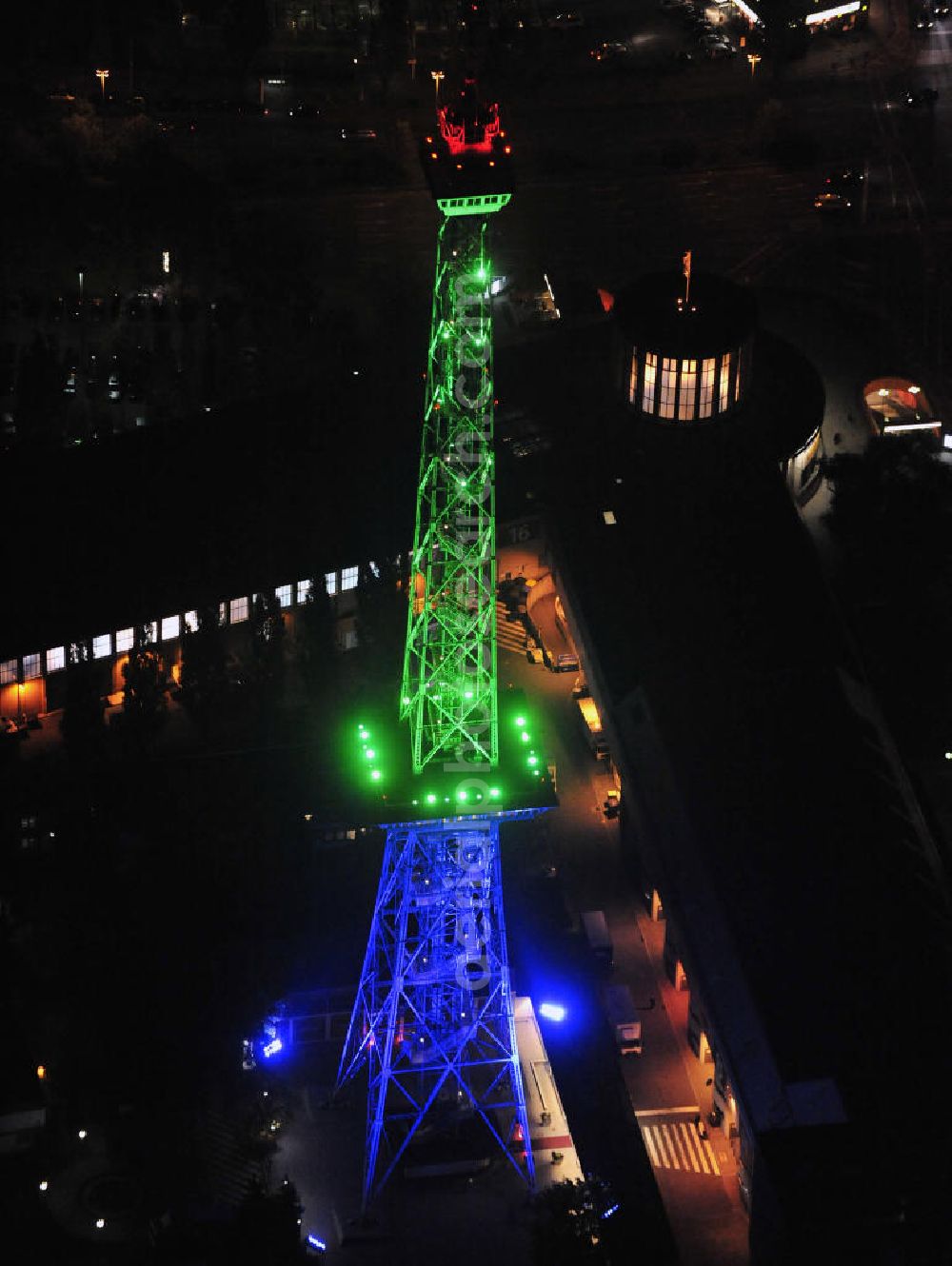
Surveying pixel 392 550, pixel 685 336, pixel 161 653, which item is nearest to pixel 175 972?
pixel 161 653

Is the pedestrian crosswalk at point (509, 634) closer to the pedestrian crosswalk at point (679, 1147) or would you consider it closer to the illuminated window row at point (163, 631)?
the illuminated window row at point (163, 631)

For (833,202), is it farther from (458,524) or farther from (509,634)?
(458,524)

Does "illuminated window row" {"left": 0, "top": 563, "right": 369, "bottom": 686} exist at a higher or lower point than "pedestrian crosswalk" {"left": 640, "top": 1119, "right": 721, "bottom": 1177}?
higher

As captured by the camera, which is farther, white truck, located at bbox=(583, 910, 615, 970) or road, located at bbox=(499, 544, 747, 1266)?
white truck, located at bbox=(583, 910, 615, 970)

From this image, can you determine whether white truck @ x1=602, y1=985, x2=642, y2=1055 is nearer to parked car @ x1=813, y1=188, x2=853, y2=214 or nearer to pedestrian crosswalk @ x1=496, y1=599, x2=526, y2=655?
pedestrian crosswalk @ x1=496, y1=599, x2=526, y2=655

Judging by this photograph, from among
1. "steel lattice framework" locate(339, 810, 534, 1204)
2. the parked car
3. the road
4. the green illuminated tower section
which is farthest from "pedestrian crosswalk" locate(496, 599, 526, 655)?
the parked car

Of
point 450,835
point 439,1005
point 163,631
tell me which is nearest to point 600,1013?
point 439,1005

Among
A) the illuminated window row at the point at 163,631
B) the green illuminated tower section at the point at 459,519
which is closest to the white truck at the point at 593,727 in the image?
the illuminated window row at the point at 163,631
